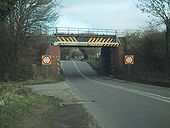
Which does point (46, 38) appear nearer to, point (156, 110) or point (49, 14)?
point (49, 14)

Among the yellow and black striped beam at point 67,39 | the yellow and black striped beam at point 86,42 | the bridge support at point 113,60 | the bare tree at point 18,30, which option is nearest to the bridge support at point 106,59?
the bridge support at point 113,60

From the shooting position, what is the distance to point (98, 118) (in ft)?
35.9

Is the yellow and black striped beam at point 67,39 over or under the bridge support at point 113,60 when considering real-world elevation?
over

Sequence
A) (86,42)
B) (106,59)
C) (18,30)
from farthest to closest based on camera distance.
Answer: (106,59), (86,42), (18,30)

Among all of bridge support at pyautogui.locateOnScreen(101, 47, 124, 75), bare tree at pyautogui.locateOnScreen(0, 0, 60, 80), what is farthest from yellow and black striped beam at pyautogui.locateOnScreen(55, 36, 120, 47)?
bare tree at pyautogui.locateOnScreen(0, 0, 60, 80)

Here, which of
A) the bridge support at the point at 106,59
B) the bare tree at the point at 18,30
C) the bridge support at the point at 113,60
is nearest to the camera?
the bare tree at the point at 18,30

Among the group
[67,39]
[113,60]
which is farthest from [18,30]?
[113,60]

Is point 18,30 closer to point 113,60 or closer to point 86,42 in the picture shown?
point 86,42

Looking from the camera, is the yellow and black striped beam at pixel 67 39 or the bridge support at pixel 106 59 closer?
the yellow and black striped beam at pixel 67 39

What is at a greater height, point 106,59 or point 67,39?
point 67,39

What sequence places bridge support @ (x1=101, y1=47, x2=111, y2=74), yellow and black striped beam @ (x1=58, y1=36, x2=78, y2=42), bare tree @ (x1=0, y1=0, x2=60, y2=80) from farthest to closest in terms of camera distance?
bridge support @ (x1=101, y1=47, x2=111, y2=74) → yellow and black striped beam @ (x1=58, y1=36, x2=78, y2=42) → bare tree @ (x1=0, y1=0, x2=60, y2=80)

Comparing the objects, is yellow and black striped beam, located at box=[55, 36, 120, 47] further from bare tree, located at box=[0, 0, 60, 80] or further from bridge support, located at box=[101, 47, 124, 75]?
bare tree, located at box=[0, 0, 60, 80]

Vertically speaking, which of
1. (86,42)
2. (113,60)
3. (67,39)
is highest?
(67,39)

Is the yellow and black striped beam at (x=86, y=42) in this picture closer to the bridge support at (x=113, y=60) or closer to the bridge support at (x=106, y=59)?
the bridge support at (x=113, y=60)
